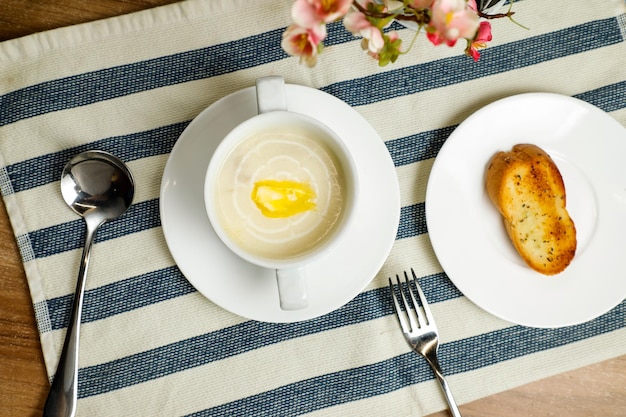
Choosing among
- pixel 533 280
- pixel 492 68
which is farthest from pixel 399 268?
pixel 492 68

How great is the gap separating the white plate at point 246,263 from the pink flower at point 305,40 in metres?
0.34

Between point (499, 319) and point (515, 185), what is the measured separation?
0.27 metres

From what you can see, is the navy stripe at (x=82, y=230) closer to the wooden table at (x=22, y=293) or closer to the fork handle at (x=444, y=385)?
the wooden table at (x=22, y=293)

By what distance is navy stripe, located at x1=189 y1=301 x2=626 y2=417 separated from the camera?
3.77ft

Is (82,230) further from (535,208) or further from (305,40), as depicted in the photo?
(535,208)

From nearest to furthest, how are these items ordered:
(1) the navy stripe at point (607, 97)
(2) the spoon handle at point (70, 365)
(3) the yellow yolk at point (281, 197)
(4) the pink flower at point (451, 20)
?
(4) the pink flower at point (451, 20) → (3) the yellow yolk at point (281, 197) → (2) the spoon handle at point (70, 365) → (1) the navy stripe at point (607, 97)

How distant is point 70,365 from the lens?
43.5 inches

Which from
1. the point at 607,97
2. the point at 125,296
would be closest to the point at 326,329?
the point at 125,296

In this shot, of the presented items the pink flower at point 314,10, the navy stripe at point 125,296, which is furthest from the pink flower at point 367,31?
the navy stripe at point 125,296

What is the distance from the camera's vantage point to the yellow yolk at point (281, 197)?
99 centimetres

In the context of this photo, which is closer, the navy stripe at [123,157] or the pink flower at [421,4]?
the pink flower at [421,4]

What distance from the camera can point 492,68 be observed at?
3.86 feet

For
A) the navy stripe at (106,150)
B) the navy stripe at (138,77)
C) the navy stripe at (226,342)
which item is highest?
the navy stripe at (138,77)

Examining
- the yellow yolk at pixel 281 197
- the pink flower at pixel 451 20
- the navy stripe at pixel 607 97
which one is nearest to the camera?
the pink flower at pixel 451 20
